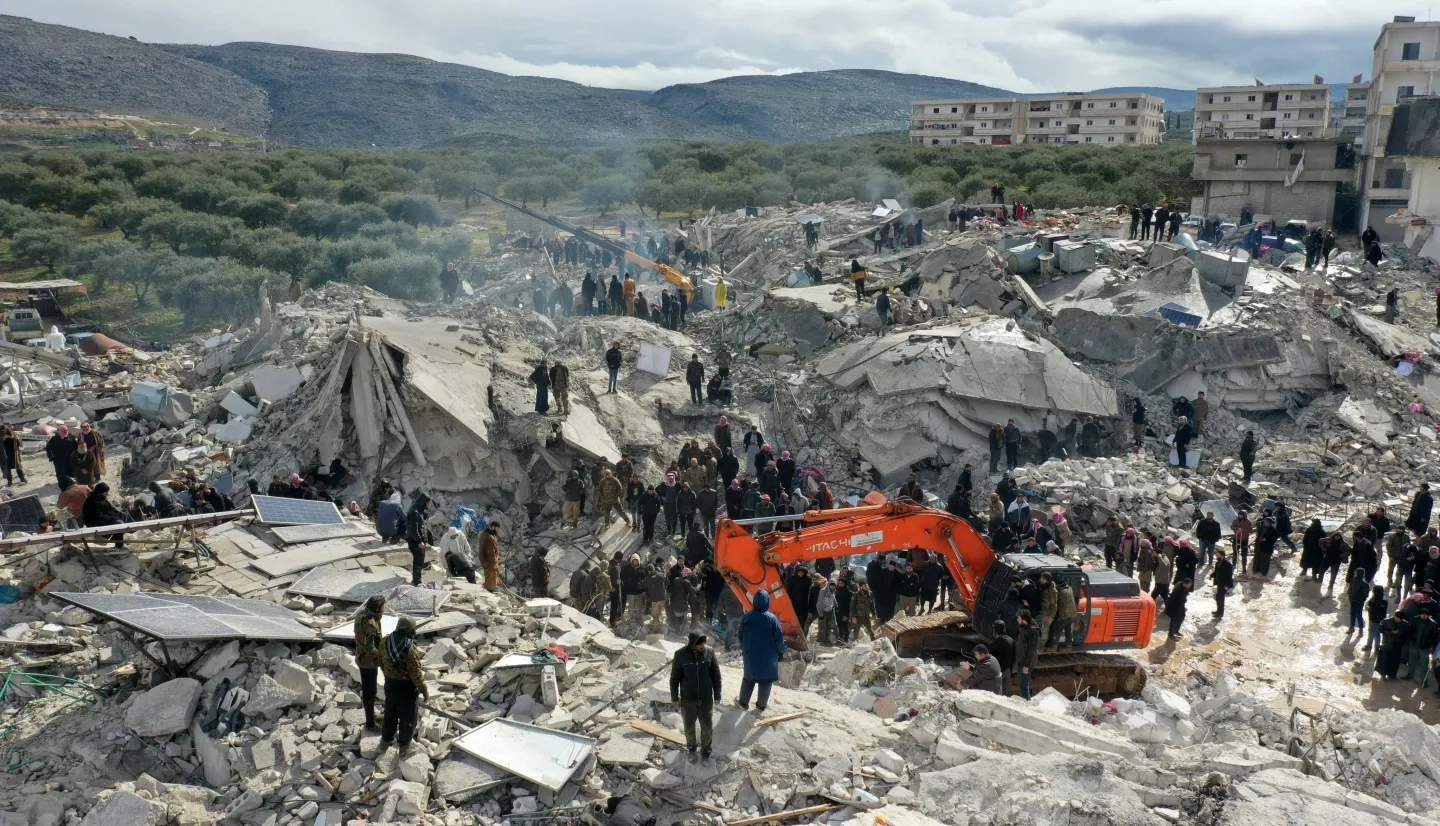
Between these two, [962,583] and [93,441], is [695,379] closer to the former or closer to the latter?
[962,583]

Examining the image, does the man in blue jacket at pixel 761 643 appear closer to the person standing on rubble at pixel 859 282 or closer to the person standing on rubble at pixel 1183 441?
the person standing on rubble at pixel 1183 441

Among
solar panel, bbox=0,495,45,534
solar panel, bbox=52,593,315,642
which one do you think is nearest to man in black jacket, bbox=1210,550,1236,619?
solar panel, bbox=52,593,315,642

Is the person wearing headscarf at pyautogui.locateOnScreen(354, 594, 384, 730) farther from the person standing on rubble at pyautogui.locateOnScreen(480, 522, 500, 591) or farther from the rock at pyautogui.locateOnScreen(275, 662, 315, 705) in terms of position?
the person standing on rubble at pyautogui.locateOnScreen(480, 522, 500, 591)

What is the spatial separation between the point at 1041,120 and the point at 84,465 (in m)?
81.5

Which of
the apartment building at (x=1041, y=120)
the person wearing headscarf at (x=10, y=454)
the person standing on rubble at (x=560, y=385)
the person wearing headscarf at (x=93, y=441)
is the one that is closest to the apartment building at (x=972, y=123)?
the apartment building at (x=1041, y=120)

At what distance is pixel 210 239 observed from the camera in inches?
1426

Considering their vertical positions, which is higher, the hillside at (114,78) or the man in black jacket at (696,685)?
the hillside at (114,78)

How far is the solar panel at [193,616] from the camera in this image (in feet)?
24.6

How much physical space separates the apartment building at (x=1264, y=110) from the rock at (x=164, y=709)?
68.6 metres

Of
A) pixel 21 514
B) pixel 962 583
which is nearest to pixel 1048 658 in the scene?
pixel 962 583

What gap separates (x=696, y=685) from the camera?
7.23 meters

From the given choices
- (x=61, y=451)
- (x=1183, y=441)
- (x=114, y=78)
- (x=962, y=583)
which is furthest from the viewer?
(x=114, y=78)

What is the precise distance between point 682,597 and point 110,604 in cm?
595

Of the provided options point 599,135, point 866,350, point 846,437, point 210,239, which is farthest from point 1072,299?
point 599,135
